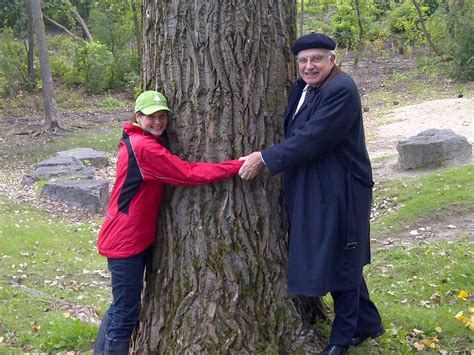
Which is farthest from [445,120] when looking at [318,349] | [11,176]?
[318,349]

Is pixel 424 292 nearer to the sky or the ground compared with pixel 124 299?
nearer to the ground

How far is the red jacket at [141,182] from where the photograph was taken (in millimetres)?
3797

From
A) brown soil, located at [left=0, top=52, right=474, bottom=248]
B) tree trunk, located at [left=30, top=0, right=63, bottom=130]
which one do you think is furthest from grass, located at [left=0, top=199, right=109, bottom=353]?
tree trunk, located at [left=30, top=0, right=63, bottom=130]

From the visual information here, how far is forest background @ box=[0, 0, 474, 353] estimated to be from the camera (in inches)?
208

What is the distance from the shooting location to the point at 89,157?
15352 millimetres

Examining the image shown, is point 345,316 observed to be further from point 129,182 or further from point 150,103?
point 150,103

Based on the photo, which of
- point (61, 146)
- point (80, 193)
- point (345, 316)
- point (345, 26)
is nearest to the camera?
point (345, 316)

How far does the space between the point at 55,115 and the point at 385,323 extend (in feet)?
56.1

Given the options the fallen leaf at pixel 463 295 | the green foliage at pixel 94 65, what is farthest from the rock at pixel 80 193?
the green foliage at pixel 94 65

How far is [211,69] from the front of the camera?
152 inches

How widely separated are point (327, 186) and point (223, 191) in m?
0.66

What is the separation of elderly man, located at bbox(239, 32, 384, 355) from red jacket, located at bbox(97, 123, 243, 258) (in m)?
0.27

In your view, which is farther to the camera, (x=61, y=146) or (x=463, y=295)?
(x=61, y=146)

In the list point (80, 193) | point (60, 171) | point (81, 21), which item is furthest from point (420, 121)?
point (81, 21)
